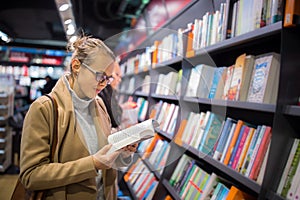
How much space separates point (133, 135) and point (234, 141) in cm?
86

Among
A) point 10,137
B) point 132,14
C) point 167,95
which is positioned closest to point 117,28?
point 132,14

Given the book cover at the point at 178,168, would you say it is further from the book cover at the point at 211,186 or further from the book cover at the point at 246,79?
the book cover at the point at 246,79

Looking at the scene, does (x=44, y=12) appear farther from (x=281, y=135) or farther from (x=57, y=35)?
(x=281, y=135)

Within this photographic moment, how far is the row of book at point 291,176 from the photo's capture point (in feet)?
3.84

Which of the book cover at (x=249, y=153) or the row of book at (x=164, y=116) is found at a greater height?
the row of book at (x=164, y=116)

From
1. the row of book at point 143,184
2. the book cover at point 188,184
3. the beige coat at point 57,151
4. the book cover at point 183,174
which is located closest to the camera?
the beige coat at point 57,151

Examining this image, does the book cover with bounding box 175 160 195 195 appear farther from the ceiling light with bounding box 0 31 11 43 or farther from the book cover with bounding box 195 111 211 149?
the ceiling light with bounding box 0 31 11 43

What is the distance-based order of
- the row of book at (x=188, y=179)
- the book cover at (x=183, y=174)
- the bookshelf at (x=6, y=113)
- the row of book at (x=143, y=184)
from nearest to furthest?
the row of book at (x=188, y=179)
the book cover at (x=183, y=174)
the row of book at (x=143, y=184)
the bookshelf at (x=6, y=113)

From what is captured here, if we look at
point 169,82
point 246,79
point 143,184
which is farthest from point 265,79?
point 143,184

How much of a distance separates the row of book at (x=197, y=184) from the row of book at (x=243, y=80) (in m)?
0.49

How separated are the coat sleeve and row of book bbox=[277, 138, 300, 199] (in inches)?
30.4

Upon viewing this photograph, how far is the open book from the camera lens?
84 cm

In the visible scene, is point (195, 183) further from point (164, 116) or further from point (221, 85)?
point (164, 116)

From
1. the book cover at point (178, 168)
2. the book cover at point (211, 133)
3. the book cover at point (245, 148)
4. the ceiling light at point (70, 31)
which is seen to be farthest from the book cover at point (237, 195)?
the ceiling light at point (70, 31)
